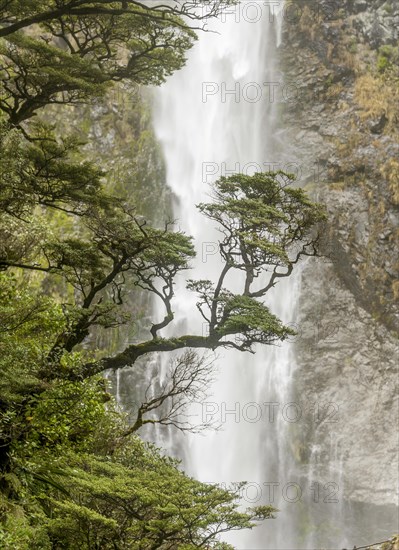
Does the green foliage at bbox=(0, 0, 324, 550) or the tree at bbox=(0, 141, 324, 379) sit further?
the tree at bbox=(0, 141, 324, 379)

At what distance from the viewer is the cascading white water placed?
84.4ft

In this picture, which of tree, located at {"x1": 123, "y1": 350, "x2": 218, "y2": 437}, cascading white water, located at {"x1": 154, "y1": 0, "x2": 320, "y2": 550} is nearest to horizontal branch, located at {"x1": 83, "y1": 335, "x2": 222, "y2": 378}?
tree, located at {"x1": 123, "y1": 350, "x2": 218, "y2": 437}

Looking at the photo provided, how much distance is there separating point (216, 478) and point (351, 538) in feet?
17.5

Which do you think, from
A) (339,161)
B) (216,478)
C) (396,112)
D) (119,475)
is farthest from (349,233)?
(119,475)

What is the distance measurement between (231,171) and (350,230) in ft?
22.3

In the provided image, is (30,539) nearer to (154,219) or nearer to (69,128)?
(154,219)

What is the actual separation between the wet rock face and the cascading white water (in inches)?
40.2

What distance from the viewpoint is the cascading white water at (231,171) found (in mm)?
25719

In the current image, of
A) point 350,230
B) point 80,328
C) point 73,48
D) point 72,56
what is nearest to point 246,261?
point 80,328

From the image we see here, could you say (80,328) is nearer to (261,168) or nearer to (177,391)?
(177,391)

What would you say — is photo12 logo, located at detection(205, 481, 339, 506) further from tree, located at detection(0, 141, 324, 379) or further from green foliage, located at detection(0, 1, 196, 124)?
green foliage, located at detection(0, 1, 196, 124)

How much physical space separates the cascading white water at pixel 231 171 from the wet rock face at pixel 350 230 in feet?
3.35

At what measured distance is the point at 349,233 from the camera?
2845 centimetres

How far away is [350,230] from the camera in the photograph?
28516 mm
